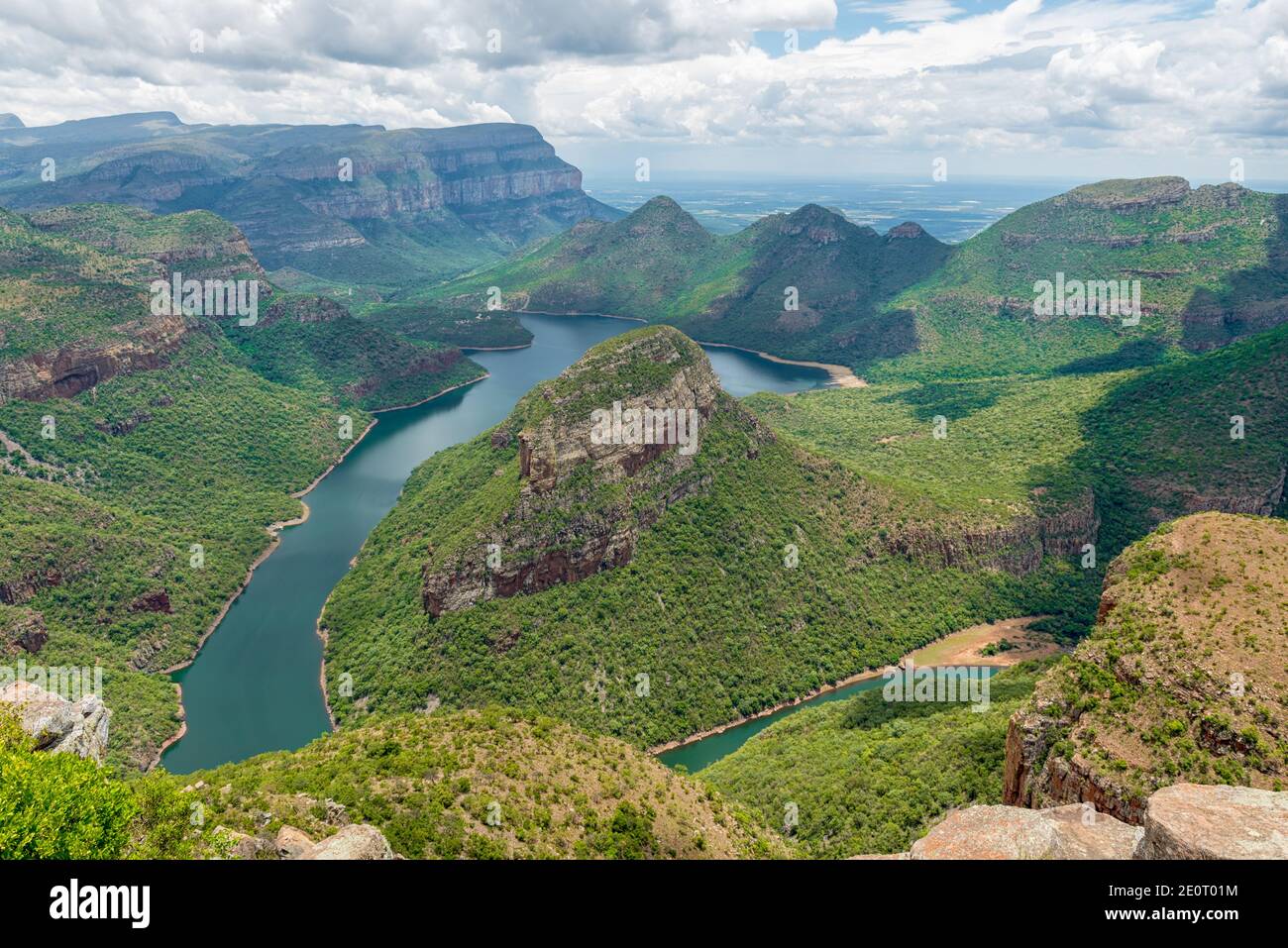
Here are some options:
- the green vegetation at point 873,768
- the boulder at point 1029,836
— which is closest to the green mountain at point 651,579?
the green vegetation at point 873,768

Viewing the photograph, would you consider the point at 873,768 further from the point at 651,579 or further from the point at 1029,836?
the point at 651,579

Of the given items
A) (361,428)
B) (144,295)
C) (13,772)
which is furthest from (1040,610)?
(144,295)

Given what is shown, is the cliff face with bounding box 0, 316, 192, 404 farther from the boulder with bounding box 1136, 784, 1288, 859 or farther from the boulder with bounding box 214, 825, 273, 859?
the boulder with bounding box 1136, 784, 1288, 859

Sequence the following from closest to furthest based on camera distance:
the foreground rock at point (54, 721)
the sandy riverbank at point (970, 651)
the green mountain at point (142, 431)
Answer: the foreground rock at point (54, 721)
the sandy riverbank at point (970, 651)
the green mountain at point (142, 431)

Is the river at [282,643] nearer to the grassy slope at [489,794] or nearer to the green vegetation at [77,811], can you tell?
the grassy slope at [489,794]
